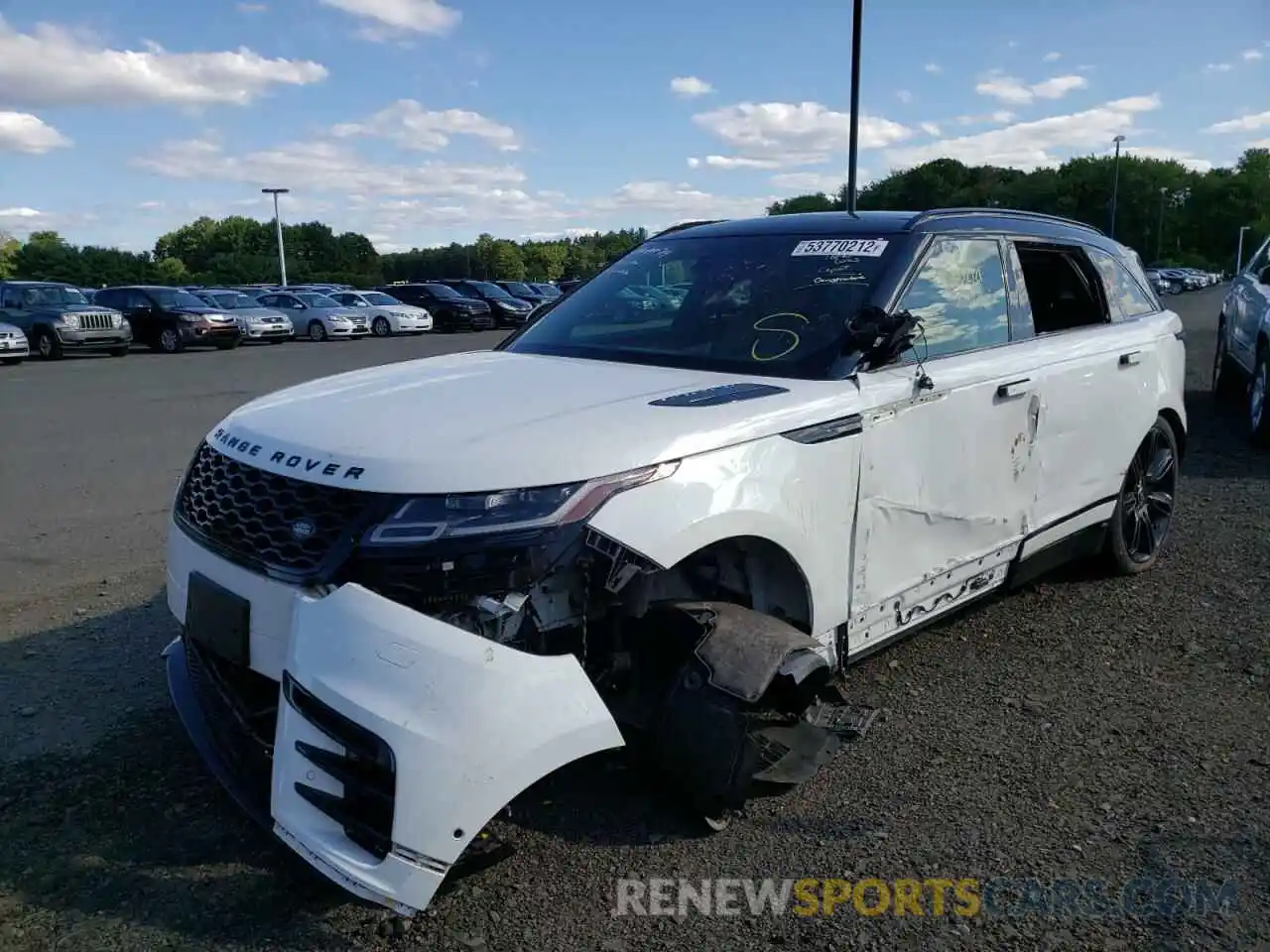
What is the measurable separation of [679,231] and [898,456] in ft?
5.58

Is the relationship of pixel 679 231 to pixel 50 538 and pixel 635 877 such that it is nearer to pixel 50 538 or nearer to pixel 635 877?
pixel 635 877

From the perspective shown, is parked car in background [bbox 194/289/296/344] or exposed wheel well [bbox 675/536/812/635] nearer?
exposed wheel well [bbox 675/536/812/635]

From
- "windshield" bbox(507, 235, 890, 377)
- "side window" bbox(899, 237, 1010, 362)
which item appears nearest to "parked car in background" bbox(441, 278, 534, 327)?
"windshield" bbox(507, 235, 890, 377)

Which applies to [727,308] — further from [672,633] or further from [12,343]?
[12,343]

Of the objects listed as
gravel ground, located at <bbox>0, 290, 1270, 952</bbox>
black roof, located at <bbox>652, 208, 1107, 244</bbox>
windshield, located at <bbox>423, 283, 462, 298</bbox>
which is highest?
windshield, located at <bbox>423, 283, 462, 298</bbox>

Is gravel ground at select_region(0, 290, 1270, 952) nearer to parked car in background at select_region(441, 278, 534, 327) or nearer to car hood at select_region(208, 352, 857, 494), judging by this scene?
car hood at select_region(208, 352, 857, 494)

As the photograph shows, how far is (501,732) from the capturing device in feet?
7.41

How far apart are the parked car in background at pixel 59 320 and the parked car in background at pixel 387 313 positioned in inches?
356

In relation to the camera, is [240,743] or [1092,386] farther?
[1092,386]

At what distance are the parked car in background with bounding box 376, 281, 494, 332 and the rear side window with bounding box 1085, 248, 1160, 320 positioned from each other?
98.0 ft

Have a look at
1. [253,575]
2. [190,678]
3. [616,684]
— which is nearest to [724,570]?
[616,684]

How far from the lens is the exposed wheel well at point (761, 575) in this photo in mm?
2953

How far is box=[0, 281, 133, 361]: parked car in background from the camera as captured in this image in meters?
22.0

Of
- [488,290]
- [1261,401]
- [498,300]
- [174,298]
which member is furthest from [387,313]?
[1261,401]
